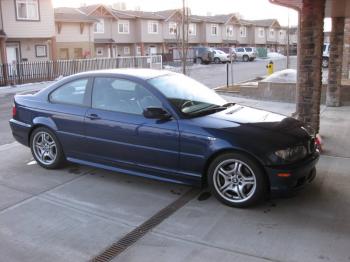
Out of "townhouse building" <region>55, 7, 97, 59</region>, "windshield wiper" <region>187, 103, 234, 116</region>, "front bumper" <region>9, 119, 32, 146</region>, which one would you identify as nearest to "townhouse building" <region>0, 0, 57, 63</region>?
"townhouse building" <region>55, 7, 97, 59</region>

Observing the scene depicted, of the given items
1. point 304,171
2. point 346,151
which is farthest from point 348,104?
point 304,171

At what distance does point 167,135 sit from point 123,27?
43037mm

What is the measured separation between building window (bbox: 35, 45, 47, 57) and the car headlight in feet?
93.3

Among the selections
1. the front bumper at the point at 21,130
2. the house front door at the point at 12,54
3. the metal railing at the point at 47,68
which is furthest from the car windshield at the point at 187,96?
the house front door at the point at 12,54

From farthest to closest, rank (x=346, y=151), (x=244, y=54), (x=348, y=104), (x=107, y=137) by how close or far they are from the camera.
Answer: (x=244, y=54)
(x=348, y=104)
(x=346, y=151)
(x=107, y=137)

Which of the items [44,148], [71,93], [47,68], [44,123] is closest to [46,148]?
[44,148]

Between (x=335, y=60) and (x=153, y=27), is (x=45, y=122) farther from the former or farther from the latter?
(x=153, y=27)

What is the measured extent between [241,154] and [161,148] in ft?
3.20

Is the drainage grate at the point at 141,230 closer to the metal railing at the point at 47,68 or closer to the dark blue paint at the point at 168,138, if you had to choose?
the dark blue paint at the point at 168,138

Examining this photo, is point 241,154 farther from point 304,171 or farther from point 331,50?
point 331,50

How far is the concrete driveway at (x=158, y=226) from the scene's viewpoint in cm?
383

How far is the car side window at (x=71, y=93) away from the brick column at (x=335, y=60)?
7.69 meters

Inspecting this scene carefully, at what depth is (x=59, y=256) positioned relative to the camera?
3.79 m

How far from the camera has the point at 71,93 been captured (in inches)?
235
